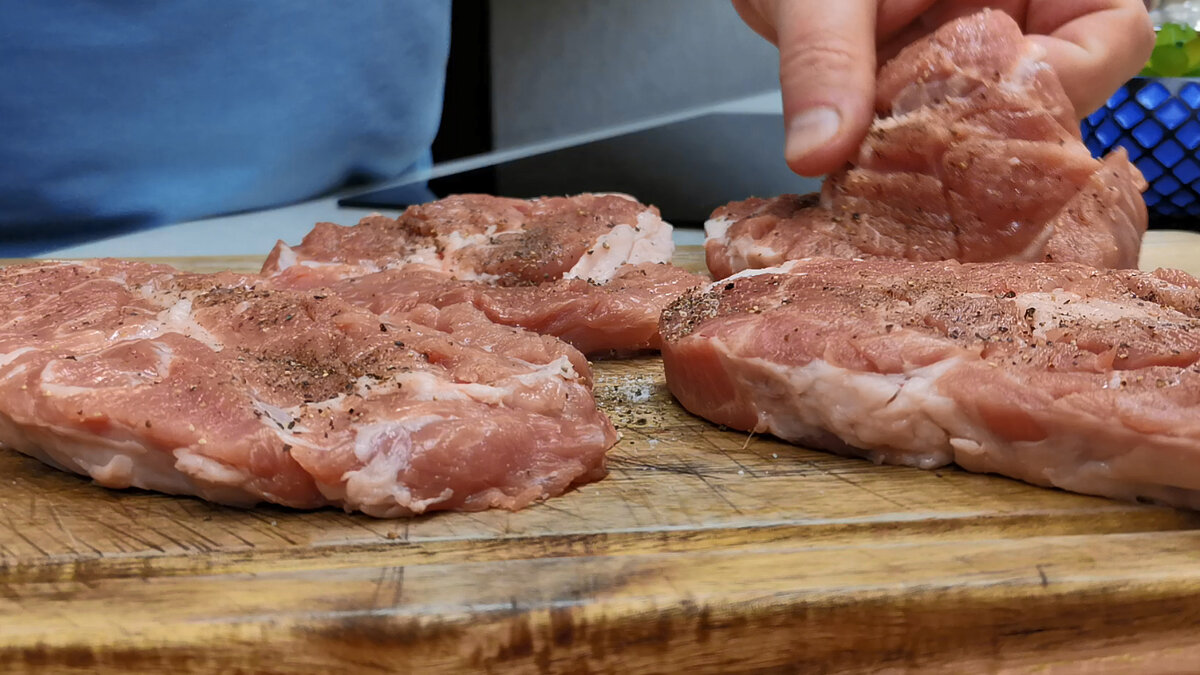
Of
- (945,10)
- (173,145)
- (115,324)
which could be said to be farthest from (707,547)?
(173,145)

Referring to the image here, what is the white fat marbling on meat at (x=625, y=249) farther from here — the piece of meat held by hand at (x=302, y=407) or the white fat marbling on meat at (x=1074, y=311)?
the white fat marbling on meat at (x=1074, y=311)

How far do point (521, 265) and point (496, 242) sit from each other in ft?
0.62

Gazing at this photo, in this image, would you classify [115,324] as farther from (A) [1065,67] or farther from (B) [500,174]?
(B) [500,174]

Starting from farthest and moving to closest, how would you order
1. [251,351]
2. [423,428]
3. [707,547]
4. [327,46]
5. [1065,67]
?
1. [327,46]
2. [1065,67]
3. [251,351]
4. [423,428]
5. [707,547]

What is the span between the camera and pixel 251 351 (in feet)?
6.48

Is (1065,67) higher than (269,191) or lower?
higher

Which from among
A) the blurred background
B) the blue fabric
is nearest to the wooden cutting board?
the blue fabric

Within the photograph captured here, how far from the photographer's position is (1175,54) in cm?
366

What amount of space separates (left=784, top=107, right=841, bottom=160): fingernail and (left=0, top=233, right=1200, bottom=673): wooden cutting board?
1251mm

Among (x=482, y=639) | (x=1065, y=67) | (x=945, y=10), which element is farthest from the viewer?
(x=945, y=10)

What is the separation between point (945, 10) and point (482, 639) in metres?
2.70

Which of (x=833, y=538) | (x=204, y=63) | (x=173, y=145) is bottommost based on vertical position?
(x=833, y=538)

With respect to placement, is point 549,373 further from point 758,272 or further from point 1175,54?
point 1175,54

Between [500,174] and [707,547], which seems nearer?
[707,547]
